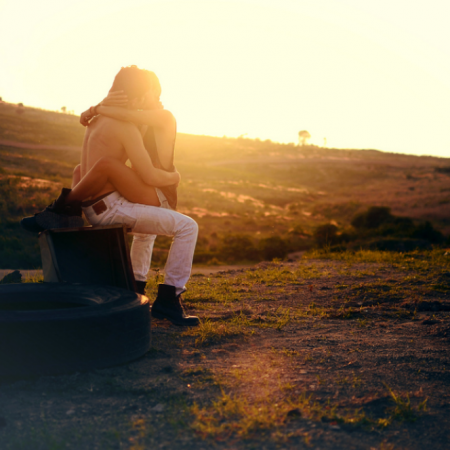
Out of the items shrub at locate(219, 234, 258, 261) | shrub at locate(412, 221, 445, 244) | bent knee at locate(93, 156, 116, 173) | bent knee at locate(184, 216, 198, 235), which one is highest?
bent knee at locate(93, 156, 116, 173)

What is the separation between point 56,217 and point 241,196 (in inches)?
1208

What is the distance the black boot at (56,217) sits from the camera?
3.23 m

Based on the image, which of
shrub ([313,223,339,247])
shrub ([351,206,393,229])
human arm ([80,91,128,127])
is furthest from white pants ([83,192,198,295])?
shrub ([351,206,393,229])

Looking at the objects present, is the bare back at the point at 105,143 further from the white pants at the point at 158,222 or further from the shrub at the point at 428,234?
the shrub at the point at 428,234

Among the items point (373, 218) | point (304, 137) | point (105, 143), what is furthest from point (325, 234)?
point (304, 137)

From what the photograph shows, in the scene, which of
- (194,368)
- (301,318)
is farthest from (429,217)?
(194,368)

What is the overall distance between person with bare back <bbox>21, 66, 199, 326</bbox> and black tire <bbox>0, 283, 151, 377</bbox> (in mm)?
700

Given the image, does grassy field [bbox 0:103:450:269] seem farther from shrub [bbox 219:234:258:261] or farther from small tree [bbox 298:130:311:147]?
small tree [bbox 298:130:311:147]

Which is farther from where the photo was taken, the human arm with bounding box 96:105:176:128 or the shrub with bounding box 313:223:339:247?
the shrub with bounding box 313:223:339:247

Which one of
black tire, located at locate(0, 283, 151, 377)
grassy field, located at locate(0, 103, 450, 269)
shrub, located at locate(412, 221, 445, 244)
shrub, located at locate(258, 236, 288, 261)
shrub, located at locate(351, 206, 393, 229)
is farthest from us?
shrub, located at locate(351, 206, 393, 229)

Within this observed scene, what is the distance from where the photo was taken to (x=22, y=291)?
10.1 feet

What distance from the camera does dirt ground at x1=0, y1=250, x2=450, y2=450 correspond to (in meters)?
1.82

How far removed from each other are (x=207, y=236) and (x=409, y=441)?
16812mm

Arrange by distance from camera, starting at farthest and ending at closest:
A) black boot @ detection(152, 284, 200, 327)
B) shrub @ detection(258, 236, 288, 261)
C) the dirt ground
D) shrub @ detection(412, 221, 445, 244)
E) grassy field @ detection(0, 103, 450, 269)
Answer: shrub @ detection(412, 221, 445, 244) < shrub @ detection(258, 236, 288, 261) < grassy field @ detection(0, 103, 450, 269) < black boot @ detection(152, 284, 200, 327) < the dirt ground
